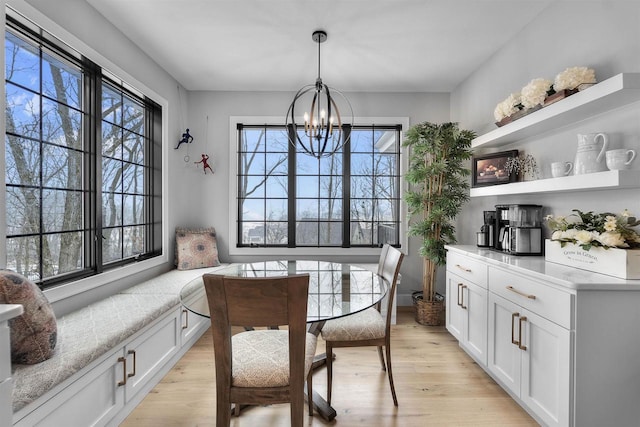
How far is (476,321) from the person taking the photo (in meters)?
2.34

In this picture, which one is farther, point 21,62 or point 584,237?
point 21,62

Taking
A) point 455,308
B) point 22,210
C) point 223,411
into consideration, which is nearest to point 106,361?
point 223,411

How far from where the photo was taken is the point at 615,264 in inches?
59.2

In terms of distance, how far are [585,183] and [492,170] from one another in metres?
1.07

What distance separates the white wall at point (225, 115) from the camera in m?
3.75

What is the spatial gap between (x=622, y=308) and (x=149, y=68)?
3910 millimetres

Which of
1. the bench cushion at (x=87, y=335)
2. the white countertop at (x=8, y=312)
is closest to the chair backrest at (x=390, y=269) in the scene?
the bench cushion at (x=87, y=335)

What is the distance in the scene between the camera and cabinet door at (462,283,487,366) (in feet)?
7.30

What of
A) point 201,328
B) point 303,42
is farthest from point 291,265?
point 303,42

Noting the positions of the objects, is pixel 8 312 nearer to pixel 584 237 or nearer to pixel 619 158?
pixel 584 237

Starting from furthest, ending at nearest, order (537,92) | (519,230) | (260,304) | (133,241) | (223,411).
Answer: (133,241)
(519,230)
(537,92)
(223,411)
(260,304)

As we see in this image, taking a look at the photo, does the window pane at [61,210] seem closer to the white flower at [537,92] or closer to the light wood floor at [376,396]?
the light wood floor at [376,396]

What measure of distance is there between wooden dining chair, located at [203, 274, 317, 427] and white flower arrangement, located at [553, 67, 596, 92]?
197cm

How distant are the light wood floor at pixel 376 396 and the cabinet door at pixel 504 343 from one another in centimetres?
19
